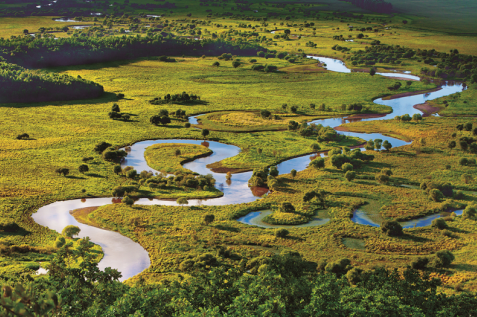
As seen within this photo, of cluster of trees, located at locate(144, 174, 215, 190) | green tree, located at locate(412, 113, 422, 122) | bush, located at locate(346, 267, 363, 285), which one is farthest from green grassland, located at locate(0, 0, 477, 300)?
bush, located at locate(346, 267, 363, 285)

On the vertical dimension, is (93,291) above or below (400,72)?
below

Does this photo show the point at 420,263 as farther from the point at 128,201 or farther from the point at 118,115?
the point at 118,115

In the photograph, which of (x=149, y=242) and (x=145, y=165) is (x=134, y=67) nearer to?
(x=145, y=165)

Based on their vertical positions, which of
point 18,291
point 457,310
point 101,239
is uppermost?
point 18,291

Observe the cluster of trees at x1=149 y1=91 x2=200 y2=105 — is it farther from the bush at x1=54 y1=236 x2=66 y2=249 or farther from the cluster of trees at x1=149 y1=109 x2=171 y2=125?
the bush at x1=54 y1=236 x2=66 y2=249

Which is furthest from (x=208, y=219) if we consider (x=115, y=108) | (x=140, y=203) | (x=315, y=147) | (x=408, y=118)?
(x=408, y=118)

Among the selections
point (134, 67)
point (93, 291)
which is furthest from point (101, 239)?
point (134, 67)
